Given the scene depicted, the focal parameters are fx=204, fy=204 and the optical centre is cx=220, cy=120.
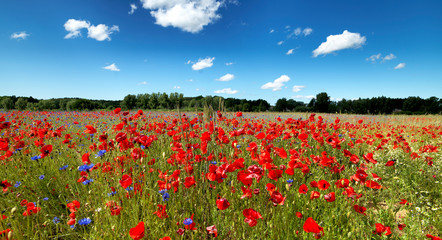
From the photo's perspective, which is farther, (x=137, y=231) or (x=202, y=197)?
(x=202, y=197)

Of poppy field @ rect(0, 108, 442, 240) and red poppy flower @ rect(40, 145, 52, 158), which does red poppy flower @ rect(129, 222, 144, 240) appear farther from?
red poppy flower @ rect(40, 145, 52, 158)

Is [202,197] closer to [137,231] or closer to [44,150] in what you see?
[137,231]

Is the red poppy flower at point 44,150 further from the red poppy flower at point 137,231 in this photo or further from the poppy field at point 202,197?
the red poppy flower at point 137,231

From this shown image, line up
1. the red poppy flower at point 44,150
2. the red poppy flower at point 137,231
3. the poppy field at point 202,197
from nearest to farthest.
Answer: the red poppy flower at point 137,231 → the poppy field at point 202,197 → the red poppy flower at point 44,150

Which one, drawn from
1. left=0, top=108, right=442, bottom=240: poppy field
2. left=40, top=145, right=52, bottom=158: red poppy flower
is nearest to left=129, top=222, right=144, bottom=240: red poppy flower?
left=0, top=108, right=442, bottom=240: poppy field

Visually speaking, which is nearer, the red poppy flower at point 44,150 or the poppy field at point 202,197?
the poppy field at point 202,197

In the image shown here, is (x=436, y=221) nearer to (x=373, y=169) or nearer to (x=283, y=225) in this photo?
(x=373, y=169)

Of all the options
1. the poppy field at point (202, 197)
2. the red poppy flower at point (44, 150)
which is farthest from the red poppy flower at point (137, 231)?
the red poppy flower at point (44, 150)

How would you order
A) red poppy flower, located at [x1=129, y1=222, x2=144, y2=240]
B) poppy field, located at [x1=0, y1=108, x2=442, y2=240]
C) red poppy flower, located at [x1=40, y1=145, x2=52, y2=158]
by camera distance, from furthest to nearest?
red poppy flower, located at [x1=40, y1=145, x2=52, y2=158]
poppy field, located at [x1=0, y1=108, x2=442, y2=240]
red poppy flower, located at [x1=129, y1=222, x2=144, y2=240]

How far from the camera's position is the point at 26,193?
2434 millimetres

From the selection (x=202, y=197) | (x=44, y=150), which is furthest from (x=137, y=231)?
(x=44, y=150)

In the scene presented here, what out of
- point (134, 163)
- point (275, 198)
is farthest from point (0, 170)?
point (275, 198)

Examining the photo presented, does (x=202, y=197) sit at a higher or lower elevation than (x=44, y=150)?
lower

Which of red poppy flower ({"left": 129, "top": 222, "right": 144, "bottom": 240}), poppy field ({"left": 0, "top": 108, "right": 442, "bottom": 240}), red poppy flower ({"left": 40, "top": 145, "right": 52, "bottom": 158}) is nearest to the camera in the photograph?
red poppy flower ({"left": 129, "top": 222, "right": 144, "bottom": 240})
